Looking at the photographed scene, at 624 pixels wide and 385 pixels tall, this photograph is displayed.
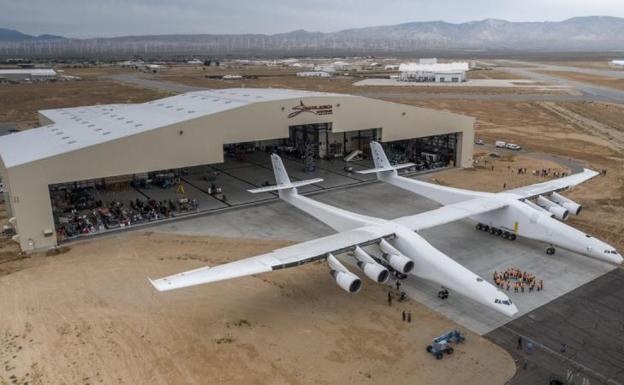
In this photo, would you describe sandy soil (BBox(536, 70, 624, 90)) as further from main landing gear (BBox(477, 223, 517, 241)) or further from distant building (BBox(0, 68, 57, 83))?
distant building (BBox(0, 68, 57, 83))

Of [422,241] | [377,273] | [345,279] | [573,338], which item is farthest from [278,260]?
[573,338]

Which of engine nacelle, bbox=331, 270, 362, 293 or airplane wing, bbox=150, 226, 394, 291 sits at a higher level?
airplane wing, bbox=150, 226, 394, 291

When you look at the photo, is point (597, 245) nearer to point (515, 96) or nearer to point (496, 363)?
point (496, 363)

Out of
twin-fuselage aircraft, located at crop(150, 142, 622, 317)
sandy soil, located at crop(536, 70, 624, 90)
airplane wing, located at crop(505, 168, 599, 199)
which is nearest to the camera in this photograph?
twin-fuselage aircraft, located at crop(150, 142, 622, 317)

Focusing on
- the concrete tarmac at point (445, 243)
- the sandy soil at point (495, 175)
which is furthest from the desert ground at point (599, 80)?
the concrete tarmac at point (445, 243)

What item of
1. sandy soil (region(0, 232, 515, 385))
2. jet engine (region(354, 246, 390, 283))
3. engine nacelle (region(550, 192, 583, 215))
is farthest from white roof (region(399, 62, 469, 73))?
jet engine (region(354, 246, 390, 283))

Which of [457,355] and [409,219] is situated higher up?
[409,219]

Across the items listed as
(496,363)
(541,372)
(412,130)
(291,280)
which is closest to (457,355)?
(496,363)
